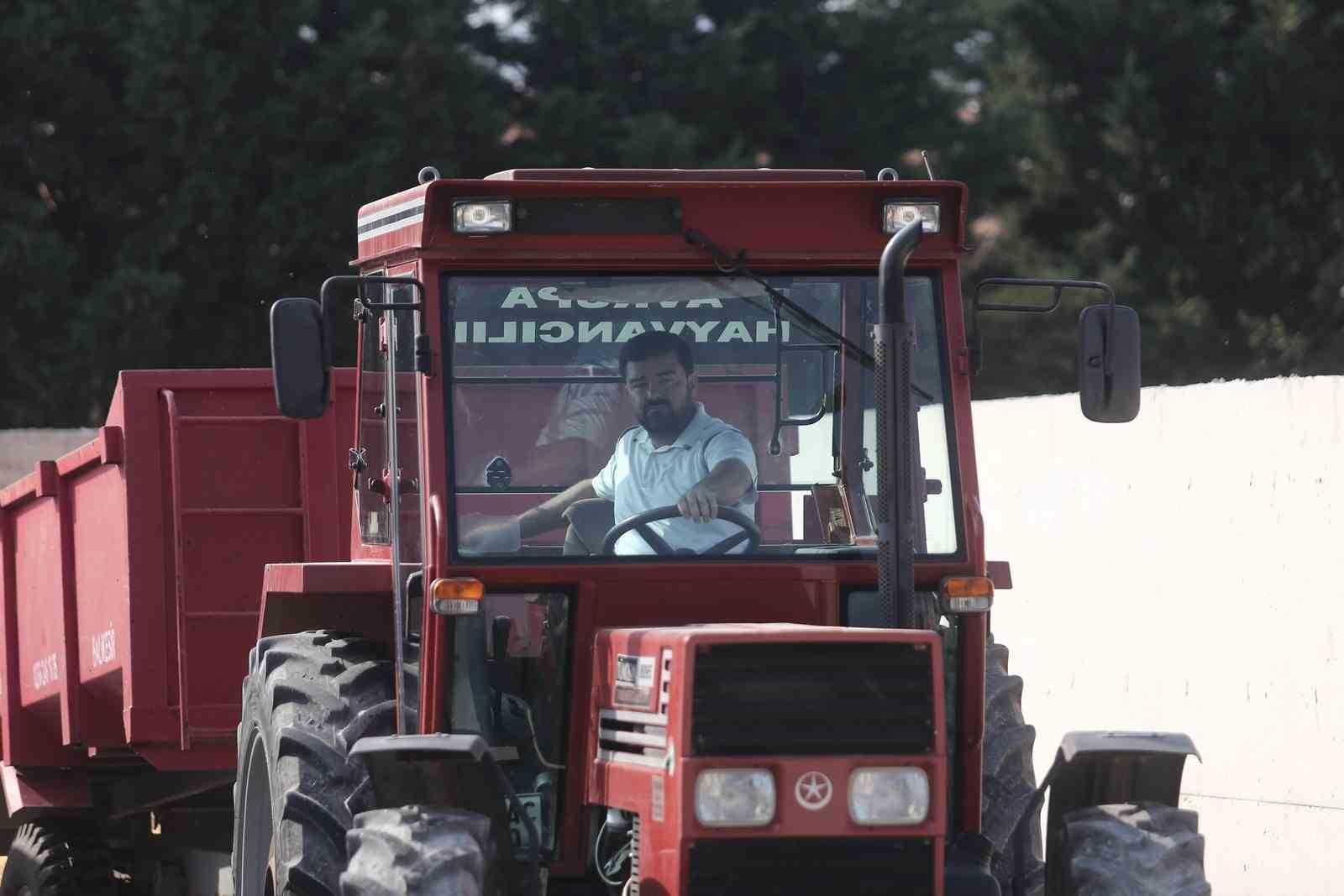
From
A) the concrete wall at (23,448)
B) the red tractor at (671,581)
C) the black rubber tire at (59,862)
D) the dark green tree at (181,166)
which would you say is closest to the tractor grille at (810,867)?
the red tractor at (671,581)

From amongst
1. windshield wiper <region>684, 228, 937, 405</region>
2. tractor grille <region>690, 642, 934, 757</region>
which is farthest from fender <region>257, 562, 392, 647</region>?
tractor grille <region>690, 642, 934, 757</region>

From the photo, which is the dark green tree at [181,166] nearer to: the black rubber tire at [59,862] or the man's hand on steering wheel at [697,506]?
the black rubber tire at [59,862]

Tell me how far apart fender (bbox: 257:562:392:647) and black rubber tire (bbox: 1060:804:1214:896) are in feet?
6.73

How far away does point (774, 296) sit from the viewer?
668 centimetres

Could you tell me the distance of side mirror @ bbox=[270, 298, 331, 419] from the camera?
6.30 metres

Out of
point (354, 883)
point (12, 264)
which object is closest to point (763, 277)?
point (354, 883)

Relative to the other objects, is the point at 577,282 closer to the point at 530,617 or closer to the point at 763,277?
the point at 763,277

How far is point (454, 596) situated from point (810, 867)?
1.18 metres

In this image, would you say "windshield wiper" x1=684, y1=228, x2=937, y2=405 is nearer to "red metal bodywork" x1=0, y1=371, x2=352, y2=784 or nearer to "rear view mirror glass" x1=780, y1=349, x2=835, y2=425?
"rear view mirror glass" x1=780, y1=349, x2=835, y2=425

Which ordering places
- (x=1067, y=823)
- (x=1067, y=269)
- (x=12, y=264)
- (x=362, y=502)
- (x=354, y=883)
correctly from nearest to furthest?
(x=354, y=883) → (x=1067, y=823) → (x=362, y=502) → (x=12, y=264) → (x=1067, y=269)

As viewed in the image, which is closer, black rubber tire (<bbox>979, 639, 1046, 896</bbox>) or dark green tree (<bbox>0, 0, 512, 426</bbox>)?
black rubber tire (<bbox>979, 639, 1046, 896</bbox>)

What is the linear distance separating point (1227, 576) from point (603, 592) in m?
4.29

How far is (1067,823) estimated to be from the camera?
248 inches

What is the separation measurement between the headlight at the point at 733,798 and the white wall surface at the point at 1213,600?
4.08 meters
